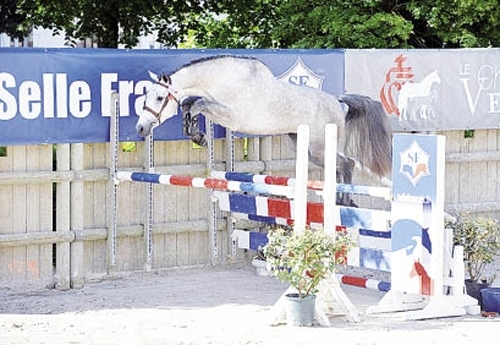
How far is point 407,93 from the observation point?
44.7ft

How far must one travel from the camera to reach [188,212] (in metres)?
12.5

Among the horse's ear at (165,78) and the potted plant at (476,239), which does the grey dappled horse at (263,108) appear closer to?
the horse's ear at (165,78)

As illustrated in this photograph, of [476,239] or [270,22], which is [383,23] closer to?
[270,22]

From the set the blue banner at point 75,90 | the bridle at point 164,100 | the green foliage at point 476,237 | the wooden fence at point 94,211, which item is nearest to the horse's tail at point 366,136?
the wooden fence at point 94,211

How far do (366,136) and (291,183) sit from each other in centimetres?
206

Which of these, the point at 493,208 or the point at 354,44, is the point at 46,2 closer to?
the point at 354,44

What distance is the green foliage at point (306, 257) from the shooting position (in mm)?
9609

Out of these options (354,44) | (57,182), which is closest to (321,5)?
(354,44)

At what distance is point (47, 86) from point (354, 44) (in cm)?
668

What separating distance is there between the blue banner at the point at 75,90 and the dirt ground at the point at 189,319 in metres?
1.38

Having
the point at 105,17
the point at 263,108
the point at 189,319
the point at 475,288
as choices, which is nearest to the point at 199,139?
the point at 263,108

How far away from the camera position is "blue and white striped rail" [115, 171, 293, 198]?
10.4 meters

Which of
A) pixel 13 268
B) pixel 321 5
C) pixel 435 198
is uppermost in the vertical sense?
pixel 321 5

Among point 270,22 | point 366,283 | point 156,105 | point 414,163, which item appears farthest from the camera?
point 270,22
